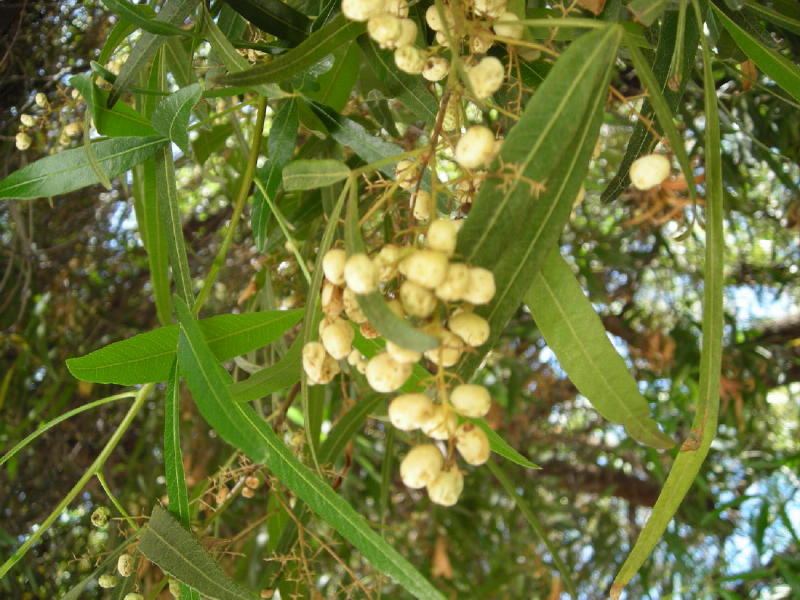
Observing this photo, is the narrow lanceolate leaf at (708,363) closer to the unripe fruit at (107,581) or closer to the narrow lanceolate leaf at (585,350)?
the narrow lanceolate leaf at (585,350)

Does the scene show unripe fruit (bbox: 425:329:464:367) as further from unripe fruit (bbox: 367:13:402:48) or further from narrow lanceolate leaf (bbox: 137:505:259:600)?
narrow lanceolate leaf (bbox: 137:505:259:600)

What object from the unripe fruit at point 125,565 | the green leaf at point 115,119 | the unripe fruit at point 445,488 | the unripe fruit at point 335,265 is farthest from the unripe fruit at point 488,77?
the unripe fruit at point 125,565

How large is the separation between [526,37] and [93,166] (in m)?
0.38

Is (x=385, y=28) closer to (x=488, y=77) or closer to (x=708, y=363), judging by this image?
(x=488, y=77)

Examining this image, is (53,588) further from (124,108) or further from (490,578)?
(124,108)

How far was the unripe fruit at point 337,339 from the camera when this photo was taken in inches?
19.4

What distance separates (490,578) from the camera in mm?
2127

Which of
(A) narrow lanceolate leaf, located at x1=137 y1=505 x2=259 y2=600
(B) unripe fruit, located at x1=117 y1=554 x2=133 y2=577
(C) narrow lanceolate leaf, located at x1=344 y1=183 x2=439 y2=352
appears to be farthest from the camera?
(B) unripe fruit, located at x1=117 y1=554 x2=133 y2=577

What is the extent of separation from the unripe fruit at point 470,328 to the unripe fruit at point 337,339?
0.08 m

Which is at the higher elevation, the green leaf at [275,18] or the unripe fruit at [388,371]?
the green leaf at [275,18]

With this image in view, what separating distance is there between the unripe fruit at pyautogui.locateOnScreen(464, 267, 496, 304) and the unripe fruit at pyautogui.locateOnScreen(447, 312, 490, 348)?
2cm

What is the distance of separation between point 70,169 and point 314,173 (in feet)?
0.95


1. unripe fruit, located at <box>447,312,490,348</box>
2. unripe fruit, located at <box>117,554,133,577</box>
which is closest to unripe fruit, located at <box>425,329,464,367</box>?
unripe fruit, located at <box>447,312,490,348</box>

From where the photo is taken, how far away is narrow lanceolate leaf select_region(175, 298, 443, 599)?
51cm
